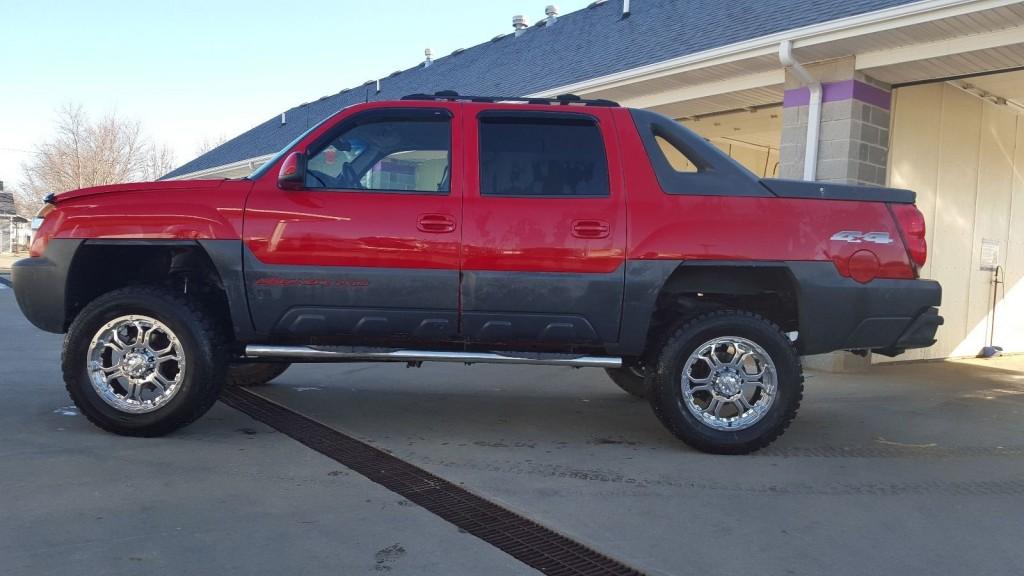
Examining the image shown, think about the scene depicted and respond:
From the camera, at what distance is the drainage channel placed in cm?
301

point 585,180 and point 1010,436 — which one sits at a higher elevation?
point 585,180

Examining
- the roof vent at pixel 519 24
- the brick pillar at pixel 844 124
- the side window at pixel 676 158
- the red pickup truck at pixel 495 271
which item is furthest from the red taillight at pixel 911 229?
the roof vent at pixel 519 24

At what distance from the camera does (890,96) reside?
8469 mm

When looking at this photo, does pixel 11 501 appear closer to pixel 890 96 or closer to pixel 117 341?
pixel 117 341

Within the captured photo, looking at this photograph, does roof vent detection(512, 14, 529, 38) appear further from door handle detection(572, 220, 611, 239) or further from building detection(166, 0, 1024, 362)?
door handle detection(572, 220, 611, 239)

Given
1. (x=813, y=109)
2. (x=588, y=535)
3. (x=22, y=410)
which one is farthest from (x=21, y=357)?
(x=813, y=109)

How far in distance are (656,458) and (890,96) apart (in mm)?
6008

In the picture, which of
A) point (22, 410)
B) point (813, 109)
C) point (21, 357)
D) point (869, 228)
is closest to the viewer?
point (869, 228)

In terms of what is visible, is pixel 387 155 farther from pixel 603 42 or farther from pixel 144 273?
pixel 603 42

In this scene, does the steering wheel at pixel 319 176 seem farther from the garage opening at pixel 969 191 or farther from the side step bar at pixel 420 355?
the garage opening at pixel 969 191

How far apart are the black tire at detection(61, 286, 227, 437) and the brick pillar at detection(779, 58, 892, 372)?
6463mm

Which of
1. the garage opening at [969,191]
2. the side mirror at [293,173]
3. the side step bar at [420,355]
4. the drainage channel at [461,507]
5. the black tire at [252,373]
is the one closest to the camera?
the drainage channel at [461,507]

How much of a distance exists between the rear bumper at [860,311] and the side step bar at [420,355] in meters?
1.18

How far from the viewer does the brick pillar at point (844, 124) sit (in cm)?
806
